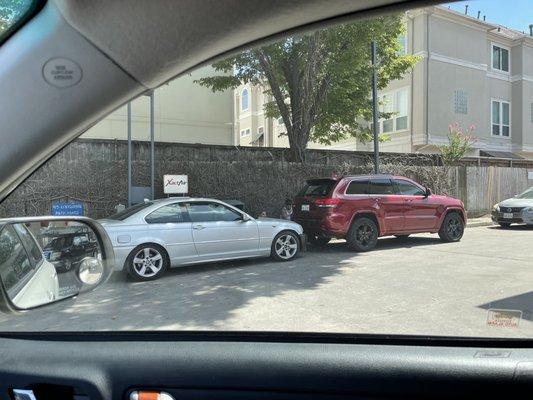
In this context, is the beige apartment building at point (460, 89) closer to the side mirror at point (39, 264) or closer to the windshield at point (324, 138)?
the windshield at point (324, 138)

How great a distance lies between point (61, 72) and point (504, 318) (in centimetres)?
184

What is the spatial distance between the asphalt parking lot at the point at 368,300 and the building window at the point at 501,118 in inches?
18.7

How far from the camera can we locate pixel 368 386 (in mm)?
1707

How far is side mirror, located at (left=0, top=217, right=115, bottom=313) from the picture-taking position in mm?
1868

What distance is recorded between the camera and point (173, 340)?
1.94 m

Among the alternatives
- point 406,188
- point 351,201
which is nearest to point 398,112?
point 351,201

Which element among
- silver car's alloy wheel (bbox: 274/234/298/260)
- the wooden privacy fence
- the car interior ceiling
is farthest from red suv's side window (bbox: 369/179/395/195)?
the car interior ceiling

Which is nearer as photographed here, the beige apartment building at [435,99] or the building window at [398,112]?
the beige apartment building at [435,99]

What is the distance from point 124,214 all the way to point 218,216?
12.3 feet

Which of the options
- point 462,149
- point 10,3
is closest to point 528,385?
point 462,149

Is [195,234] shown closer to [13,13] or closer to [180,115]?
[180,115]

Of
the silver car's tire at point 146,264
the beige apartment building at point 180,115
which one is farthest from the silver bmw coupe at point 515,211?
the silver car's tire at point 146,264

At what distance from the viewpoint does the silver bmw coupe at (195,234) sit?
4.08 m

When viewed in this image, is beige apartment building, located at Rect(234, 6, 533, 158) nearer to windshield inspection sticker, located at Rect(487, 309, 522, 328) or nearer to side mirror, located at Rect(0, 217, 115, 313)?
windshield inspection sticker, located at Rect(487, 309, 522, 328)
